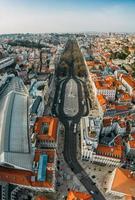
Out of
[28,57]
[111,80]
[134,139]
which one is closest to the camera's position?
[134,139]

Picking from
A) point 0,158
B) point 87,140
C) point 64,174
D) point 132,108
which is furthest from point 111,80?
point 0,158

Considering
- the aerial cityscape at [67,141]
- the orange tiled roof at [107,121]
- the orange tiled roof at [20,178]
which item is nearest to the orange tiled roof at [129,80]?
the aerial cityscape at [67,141]

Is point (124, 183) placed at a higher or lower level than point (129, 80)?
lower

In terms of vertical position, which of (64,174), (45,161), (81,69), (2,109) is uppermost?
(81,69)

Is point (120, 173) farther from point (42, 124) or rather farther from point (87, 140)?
point (42, 124)

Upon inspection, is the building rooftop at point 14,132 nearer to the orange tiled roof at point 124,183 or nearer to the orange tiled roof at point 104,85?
the orange tiled roof at point 124,183

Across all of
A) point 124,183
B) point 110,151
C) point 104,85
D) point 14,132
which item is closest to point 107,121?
point 110,151

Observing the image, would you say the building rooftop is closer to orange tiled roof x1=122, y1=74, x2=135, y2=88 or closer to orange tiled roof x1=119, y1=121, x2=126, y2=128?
orange tiled roof x1=119, y1=121, x2=126, y2=128

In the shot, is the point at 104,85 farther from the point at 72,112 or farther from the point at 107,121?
the point at 107,121
